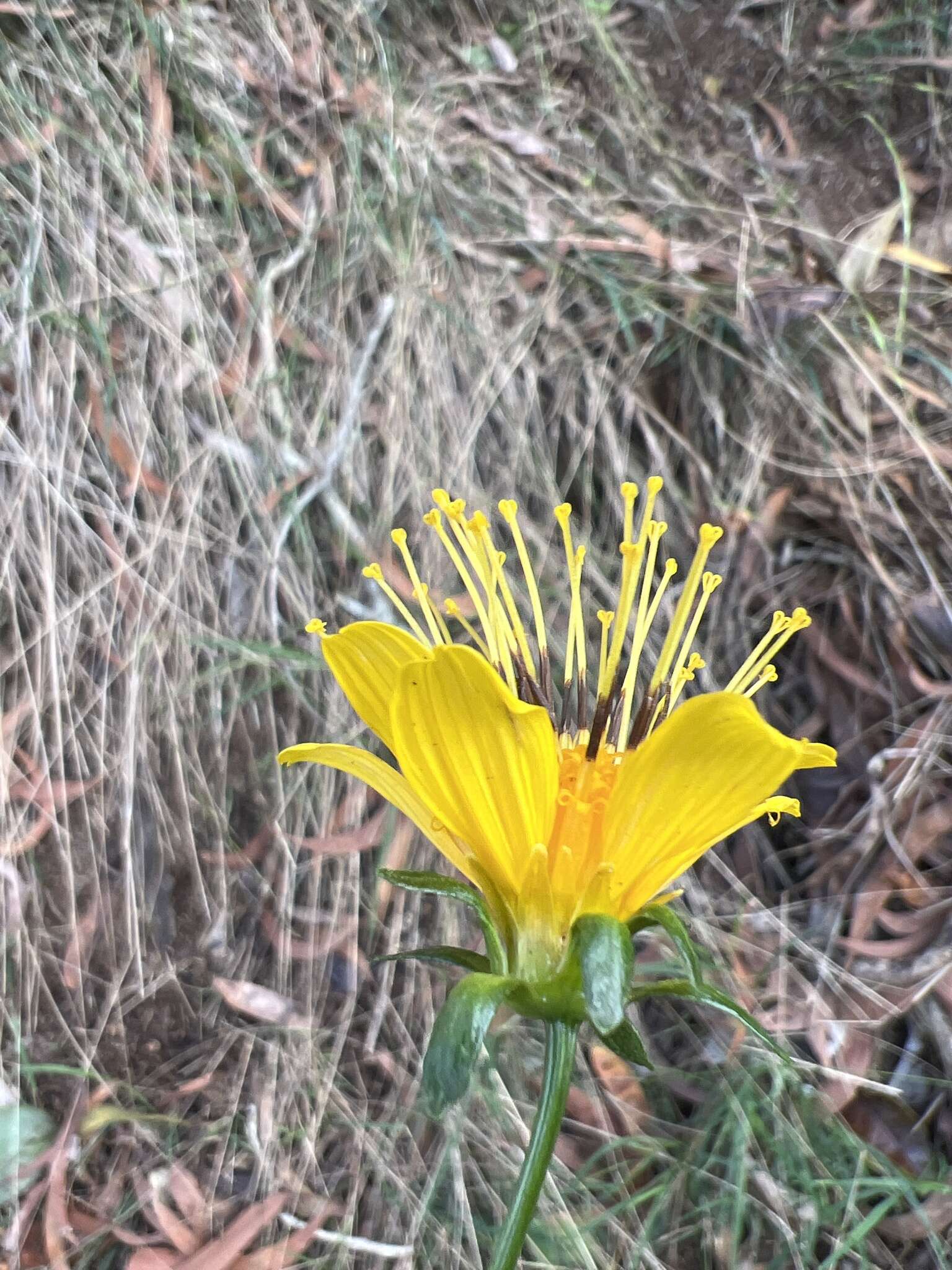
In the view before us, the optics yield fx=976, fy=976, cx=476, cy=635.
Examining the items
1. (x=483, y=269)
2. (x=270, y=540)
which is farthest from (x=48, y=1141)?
(x=483, y=269)

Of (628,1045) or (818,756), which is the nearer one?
(628,1045)

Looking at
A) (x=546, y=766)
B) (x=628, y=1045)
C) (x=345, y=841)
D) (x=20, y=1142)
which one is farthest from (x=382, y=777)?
(x=20, y=1142)

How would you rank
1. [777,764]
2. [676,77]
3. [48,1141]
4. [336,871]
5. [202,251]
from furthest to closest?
[676,77] → [202,251] → [336,871] → [48,1141] → [777,764]

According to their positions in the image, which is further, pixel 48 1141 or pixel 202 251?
pixel 202 251

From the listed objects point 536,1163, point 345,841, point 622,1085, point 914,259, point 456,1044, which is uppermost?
point 914,259

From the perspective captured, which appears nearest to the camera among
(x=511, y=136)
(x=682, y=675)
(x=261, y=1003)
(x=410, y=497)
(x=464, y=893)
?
(x=464, y=893)

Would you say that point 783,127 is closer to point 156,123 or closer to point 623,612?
point 156,123

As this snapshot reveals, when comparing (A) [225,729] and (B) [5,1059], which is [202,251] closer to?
(A) [225,729]
